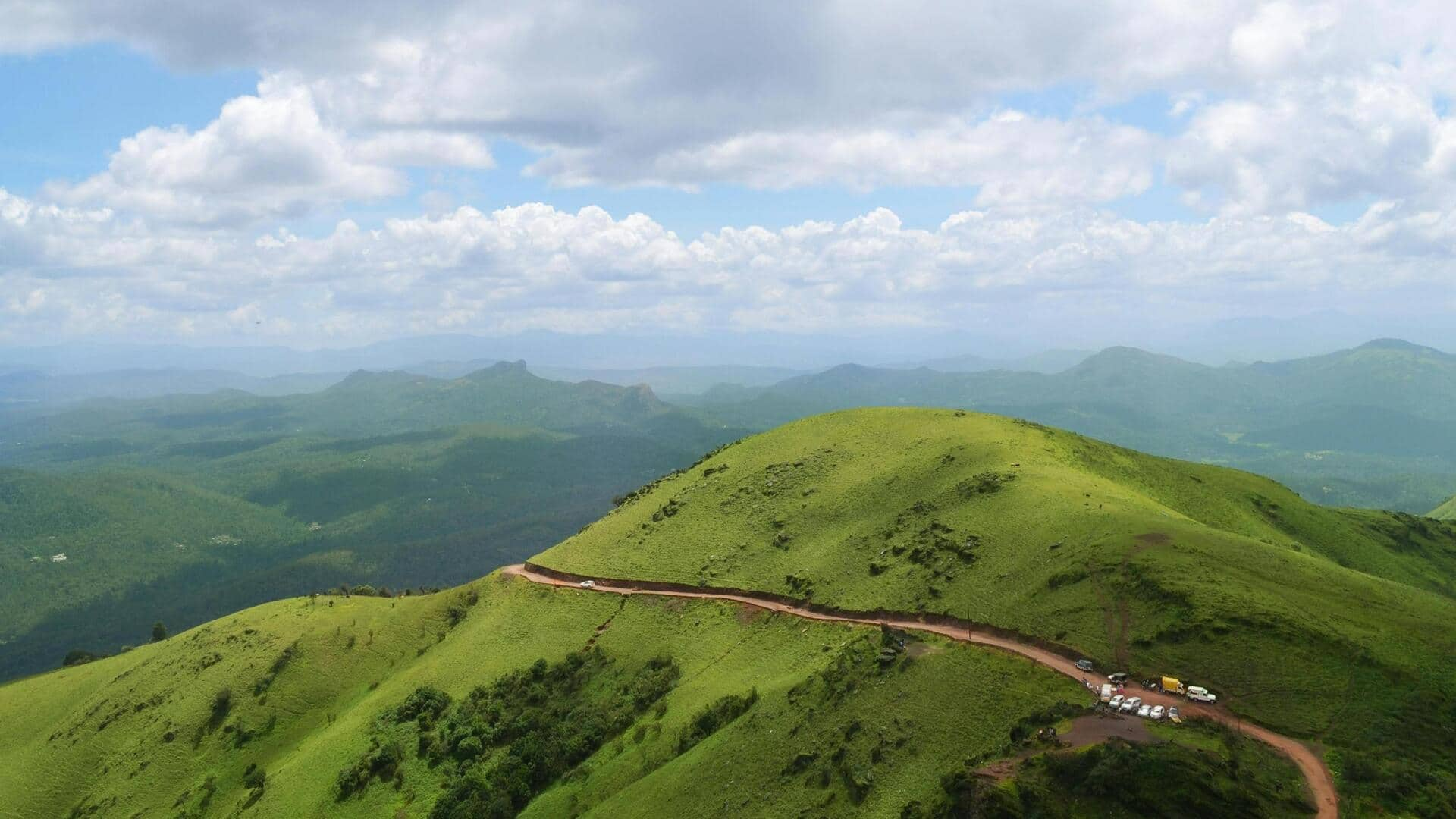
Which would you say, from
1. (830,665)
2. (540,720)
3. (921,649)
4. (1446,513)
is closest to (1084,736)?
(921,649)

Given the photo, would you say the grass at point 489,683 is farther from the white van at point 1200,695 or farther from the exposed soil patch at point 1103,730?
the white van at point 1200,695

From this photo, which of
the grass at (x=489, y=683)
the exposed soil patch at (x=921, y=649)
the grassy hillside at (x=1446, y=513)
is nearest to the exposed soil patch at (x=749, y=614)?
the grass at (x=489, y=683)

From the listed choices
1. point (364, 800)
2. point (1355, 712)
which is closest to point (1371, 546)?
point (1355, 712)

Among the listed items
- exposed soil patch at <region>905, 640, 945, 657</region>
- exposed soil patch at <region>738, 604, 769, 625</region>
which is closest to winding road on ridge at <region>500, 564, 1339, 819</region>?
exposed soil patch at <region>738, 604, 769, 625</region>

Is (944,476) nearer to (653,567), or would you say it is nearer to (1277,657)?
(653,567)

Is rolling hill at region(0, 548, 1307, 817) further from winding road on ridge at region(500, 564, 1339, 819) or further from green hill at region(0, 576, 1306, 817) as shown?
winding road on ridge at region(500, 564, 1339, 819)

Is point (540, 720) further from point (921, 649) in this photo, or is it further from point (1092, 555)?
point (1092, 555)
